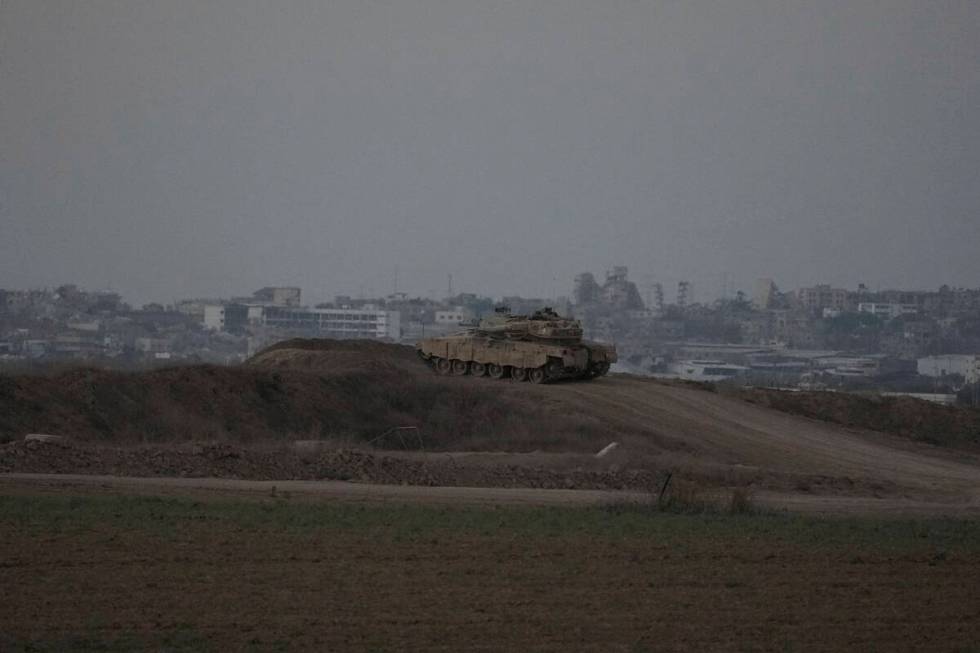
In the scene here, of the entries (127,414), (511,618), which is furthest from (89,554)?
(127,414)

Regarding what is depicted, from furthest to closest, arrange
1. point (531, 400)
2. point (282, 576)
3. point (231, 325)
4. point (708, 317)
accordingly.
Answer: point (708, 317)
point (231, 325)
point (531, 400)
point (282, 576)

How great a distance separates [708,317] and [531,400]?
85603 mm

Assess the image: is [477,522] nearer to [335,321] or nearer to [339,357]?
[339,357]

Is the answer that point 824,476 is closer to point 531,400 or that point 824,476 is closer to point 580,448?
point 580,448

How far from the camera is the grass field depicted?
41.5 ft

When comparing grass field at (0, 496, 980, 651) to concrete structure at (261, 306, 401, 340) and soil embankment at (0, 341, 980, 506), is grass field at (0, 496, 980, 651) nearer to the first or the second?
soil embankment at (0, 341, 980, 506)

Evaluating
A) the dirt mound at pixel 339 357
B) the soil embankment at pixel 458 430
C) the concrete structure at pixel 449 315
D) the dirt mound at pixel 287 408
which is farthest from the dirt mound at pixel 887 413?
the concrete structure at pixel 449 315

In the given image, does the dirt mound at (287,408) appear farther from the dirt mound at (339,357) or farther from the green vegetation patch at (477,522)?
the green vegetation patch at (477,522)

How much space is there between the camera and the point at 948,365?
281ft

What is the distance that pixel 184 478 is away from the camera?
23.9 m

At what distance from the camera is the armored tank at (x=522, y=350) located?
132 ft

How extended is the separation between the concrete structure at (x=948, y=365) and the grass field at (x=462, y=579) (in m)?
63.4

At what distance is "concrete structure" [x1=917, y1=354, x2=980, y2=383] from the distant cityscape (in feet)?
0.46

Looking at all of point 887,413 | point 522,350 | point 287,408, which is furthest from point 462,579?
point 887,413
